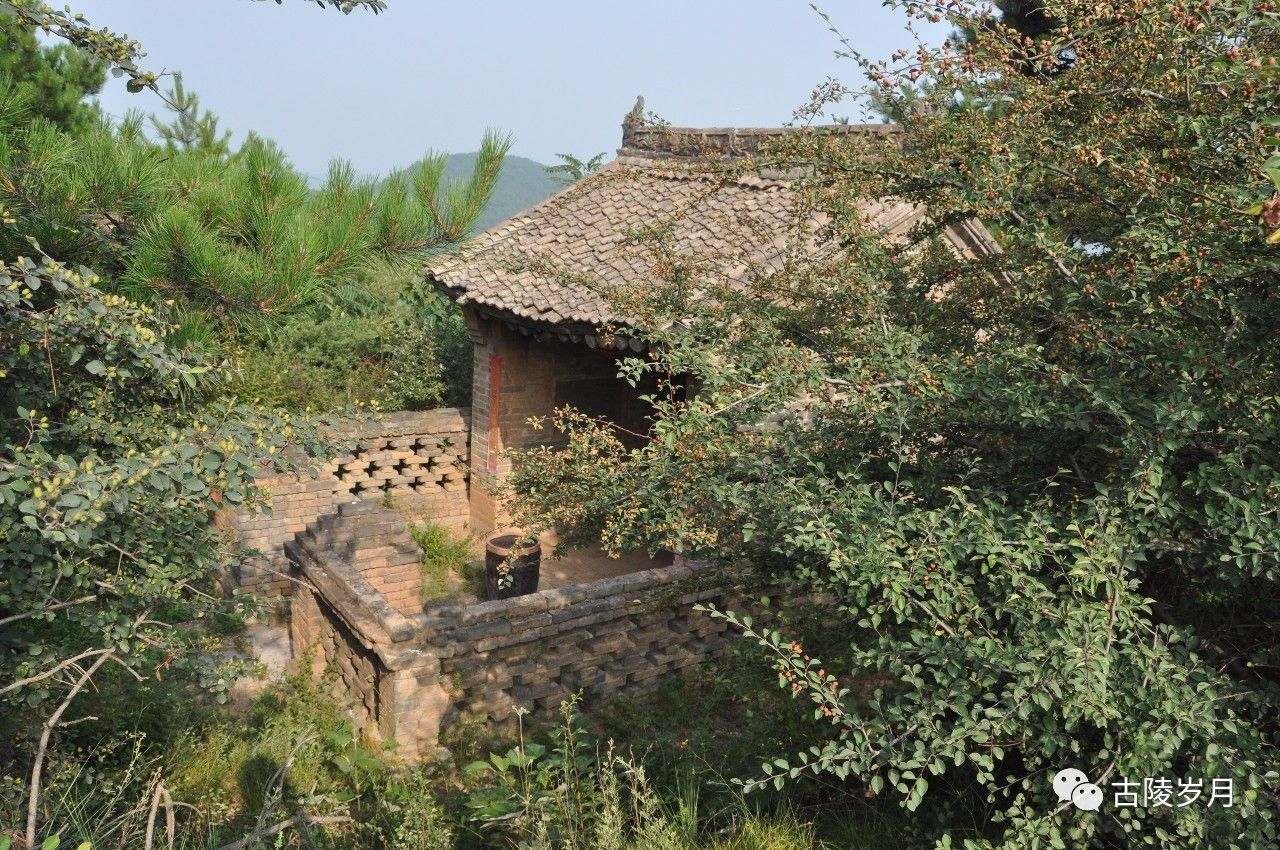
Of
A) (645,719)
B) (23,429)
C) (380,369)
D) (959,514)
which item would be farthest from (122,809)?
(380,369)

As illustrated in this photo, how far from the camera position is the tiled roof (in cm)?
856

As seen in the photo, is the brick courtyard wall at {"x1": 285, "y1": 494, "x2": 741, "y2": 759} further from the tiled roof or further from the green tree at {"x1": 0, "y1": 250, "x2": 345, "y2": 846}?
the tiled roof

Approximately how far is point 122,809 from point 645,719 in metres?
2.76

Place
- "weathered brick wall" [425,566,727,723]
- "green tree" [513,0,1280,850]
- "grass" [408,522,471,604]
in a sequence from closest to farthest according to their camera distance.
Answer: "green tree" [513,0,1280,850]
"weathered brick wall" [425,566,727,723]
"grass" [408,522,471,604]

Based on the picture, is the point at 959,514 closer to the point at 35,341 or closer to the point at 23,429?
the point at 35,341

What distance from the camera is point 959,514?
321 cm

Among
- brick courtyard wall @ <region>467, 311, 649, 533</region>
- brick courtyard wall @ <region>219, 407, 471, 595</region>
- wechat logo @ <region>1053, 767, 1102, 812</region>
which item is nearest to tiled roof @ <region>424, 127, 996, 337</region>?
brick courtyard wall @ <region>467, 311, 649, 533</region>

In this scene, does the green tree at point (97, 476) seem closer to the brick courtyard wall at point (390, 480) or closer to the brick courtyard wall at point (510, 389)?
the brick courtyard wall at point (390, 480)

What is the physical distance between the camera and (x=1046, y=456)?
350 centimetres

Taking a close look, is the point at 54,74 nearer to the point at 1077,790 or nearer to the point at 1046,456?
the point at 1046,456

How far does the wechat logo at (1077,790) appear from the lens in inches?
114

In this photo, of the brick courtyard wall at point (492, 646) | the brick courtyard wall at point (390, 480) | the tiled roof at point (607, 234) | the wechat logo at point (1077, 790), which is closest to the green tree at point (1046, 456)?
the wechat logo at point (1077, 790)

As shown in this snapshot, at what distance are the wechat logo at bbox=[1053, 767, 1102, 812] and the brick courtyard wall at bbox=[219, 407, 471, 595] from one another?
7457 millimetres

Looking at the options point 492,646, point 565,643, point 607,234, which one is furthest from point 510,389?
point 492,646
